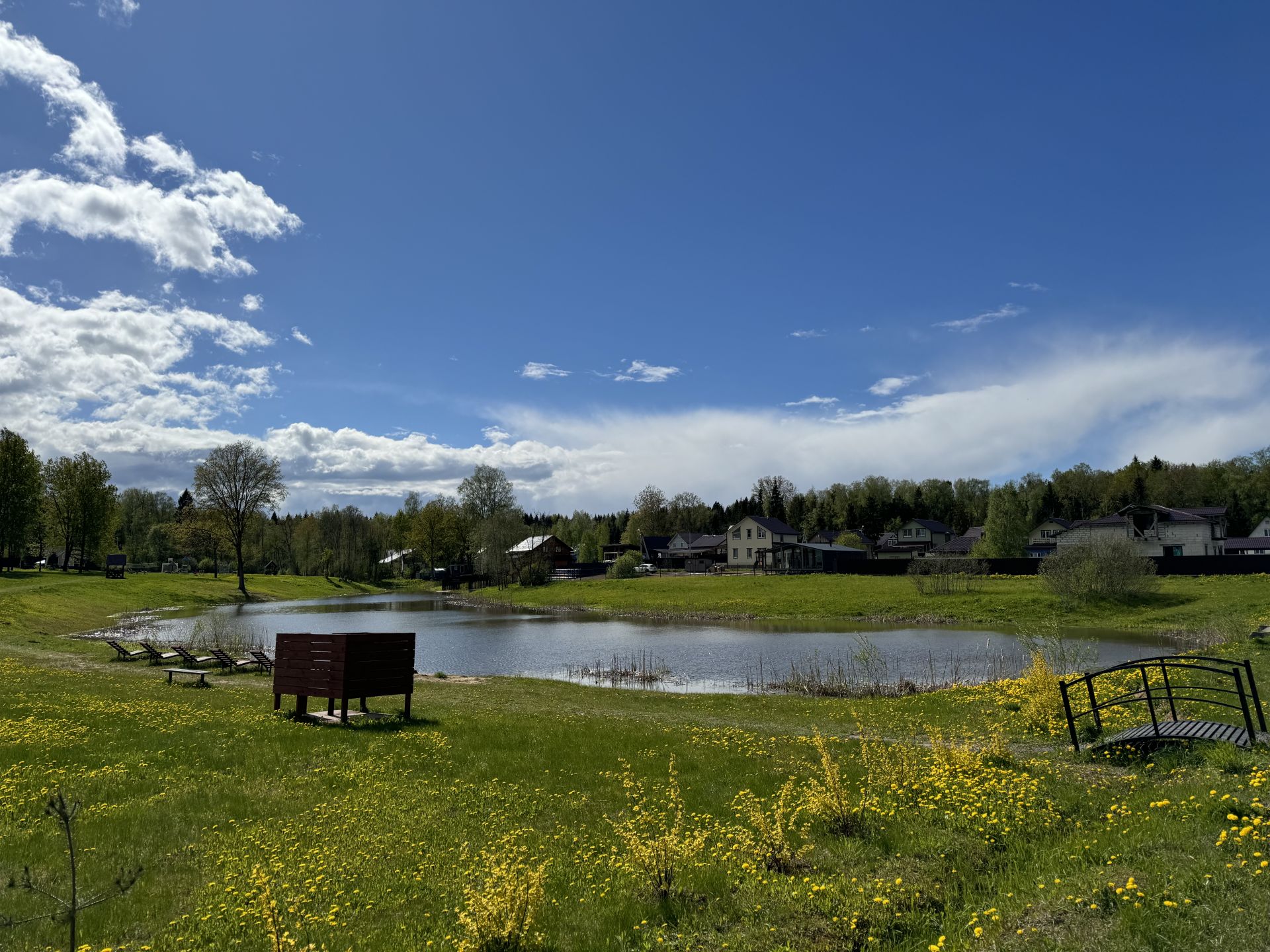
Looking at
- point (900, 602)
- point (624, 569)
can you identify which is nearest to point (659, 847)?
point (900, 602)

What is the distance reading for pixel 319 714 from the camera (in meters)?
17.5

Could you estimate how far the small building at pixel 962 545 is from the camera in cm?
10756

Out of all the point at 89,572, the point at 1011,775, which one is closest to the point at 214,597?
the point at 89,572

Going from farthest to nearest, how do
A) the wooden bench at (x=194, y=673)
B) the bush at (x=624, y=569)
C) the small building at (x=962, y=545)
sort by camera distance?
the small building at (x=962, y=545) → the bush at (x=624, y=569) → the wooden bench at (x=194, y=673)

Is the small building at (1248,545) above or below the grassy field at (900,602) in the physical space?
above

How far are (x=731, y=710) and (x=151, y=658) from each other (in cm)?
2273

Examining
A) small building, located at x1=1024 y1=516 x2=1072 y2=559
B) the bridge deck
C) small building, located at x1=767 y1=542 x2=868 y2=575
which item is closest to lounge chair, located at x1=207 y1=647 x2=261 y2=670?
the bridge deck

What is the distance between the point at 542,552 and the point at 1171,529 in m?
76.5

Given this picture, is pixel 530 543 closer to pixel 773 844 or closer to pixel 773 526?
pixel 773 526

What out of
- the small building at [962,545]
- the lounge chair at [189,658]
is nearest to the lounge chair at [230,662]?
the lounge chair at [189,658]

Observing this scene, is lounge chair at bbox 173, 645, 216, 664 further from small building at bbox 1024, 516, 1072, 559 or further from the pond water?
small building at bbox 1024, 516, 1072, 559

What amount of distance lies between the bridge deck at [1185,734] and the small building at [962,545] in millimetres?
96922

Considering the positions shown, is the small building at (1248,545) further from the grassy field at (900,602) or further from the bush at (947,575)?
the bush at (947,575)

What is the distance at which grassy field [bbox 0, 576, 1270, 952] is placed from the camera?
6.25 m
